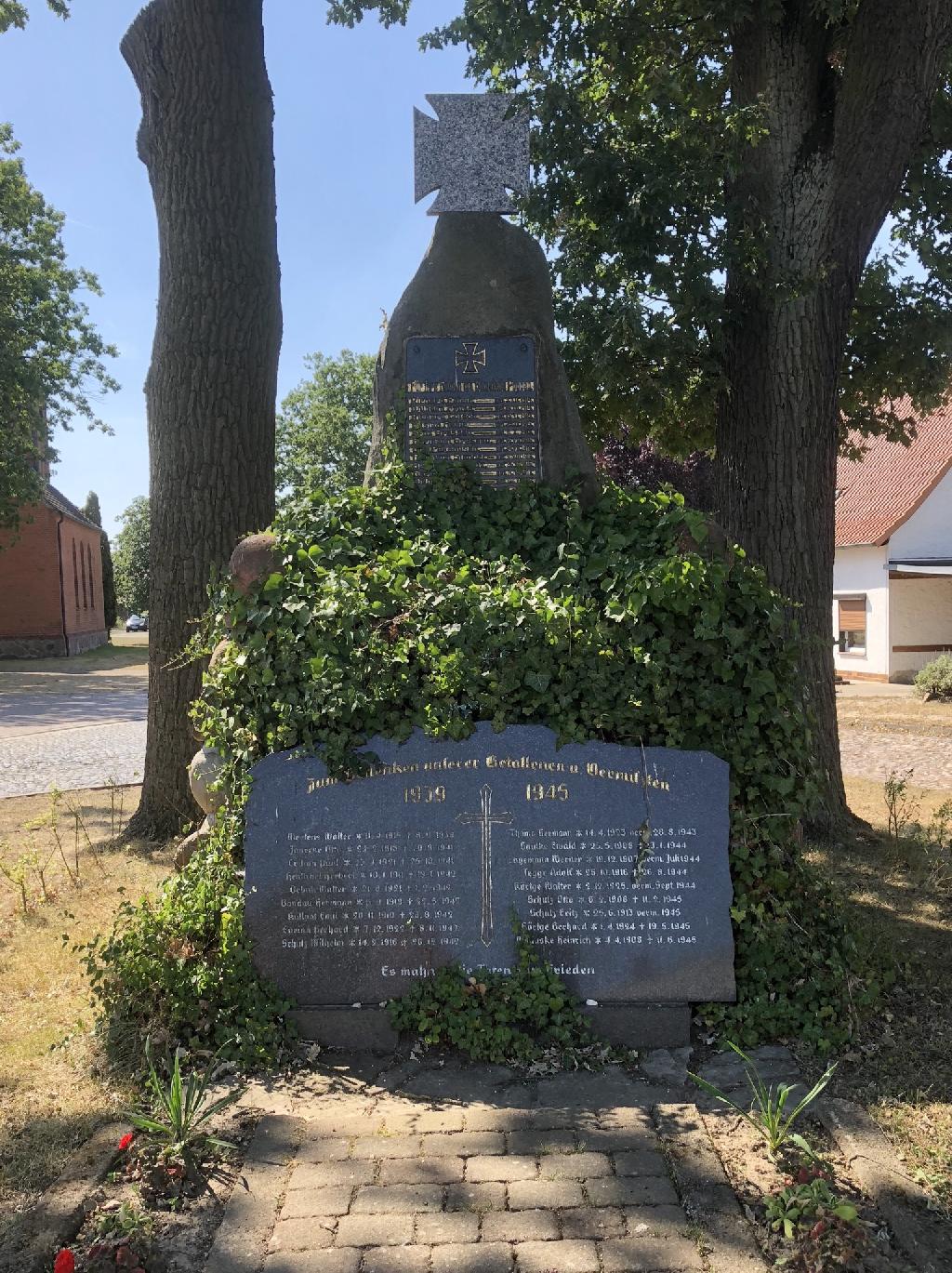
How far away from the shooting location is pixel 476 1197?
2941 mm

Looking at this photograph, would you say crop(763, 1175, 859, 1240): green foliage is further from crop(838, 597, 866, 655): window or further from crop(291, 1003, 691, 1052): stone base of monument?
crop(838, 597, 866, 655): window

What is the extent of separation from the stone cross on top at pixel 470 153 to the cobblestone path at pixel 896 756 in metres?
7.13

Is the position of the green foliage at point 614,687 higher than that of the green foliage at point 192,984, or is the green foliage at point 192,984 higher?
the green foliage at point 614,687

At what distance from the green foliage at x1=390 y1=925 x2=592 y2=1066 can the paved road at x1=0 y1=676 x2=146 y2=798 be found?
196 inches

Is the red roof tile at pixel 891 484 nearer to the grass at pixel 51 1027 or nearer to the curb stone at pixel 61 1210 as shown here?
the grass at pixel 51 1027

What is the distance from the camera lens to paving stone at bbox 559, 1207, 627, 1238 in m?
2.77

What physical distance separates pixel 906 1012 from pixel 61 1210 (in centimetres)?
334

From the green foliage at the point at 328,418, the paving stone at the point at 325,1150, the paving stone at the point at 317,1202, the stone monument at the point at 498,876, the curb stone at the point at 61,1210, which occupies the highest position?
the green foliage at the point at 328,418

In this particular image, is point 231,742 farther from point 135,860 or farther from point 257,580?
point 135,860

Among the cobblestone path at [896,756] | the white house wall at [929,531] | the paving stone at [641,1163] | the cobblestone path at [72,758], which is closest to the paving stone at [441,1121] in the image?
the paving stone at [641,1163]

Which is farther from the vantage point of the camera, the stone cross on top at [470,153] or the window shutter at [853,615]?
the window shutter at [853,615]

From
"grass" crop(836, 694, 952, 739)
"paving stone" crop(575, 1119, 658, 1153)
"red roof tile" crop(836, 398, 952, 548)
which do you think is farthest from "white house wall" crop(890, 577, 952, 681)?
"paving stone" crop(575, 1119, 658, 1153)

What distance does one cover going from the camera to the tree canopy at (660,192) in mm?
7258

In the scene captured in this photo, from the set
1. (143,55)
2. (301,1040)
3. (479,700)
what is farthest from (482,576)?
(143,55)
